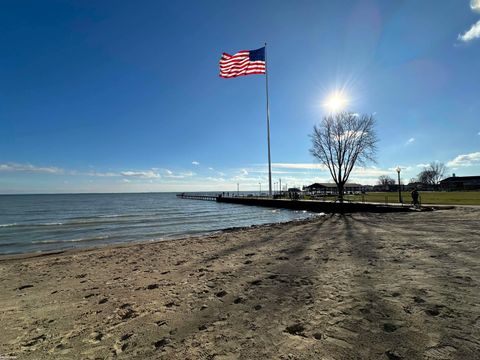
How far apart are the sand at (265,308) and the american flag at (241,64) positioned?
23.4 meters

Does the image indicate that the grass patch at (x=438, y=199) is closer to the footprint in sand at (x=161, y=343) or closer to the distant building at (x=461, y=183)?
the footprint in sand at (x=161, y=343)

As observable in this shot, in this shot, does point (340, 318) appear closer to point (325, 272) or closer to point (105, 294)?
point (325, 272)

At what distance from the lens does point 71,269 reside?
9250 mm

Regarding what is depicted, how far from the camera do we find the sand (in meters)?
3.24

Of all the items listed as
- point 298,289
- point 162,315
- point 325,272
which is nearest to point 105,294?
point 162,315

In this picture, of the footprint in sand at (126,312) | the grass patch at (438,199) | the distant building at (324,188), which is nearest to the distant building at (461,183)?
the distant building at (324,188)

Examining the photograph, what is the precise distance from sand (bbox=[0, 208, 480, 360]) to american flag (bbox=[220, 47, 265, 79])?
23.4 meters

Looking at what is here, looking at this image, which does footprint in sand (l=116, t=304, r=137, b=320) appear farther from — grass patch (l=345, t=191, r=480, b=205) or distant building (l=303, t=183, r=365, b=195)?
distant building (l=303, t=183, r=365, b=195)

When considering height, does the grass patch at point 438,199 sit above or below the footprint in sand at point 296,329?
above

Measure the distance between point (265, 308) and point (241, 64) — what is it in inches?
1114

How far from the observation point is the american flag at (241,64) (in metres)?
27.9

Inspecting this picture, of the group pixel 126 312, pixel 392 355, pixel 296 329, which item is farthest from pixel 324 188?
pixel 392 355

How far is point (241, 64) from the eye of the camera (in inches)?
1146

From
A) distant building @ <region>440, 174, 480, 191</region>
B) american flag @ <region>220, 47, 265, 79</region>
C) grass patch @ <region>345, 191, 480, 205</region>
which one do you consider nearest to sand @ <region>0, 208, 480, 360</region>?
grass patch @ <region>345, 191, 480, 205</region>
